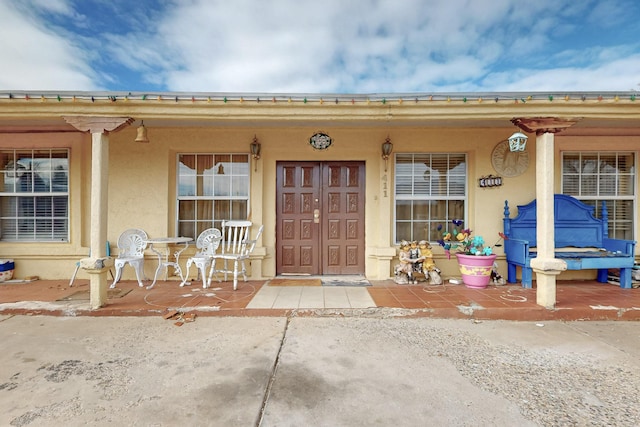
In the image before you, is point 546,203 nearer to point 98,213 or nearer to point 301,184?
point 301,184

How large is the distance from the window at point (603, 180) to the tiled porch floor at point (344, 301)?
1.46 meters

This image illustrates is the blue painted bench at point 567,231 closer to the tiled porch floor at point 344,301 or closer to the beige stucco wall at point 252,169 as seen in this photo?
the beige stucco wall at point 252,169

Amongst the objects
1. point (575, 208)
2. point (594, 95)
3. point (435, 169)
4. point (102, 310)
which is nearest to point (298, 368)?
point (102, 310)

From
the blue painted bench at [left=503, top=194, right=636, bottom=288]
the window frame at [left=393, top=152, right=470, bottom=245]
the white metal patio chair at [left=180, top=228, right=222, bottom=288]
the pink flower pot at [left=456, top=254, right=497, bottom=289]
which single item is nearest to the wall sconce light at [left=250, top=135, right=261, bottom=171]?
the white metal patio chair at [left=180, top=228, right=222, bottom=288]

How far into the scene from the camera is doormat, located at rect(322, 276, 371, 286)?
504 cm

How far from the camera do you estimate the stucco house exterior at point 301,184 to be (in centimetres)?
530

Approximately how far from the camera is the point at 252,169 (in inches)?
213

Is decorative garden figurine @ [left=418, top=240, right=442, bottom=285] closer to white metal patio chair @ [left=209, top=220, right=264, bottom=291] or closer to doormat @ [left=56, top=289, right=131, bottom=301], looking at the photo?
white metal patio chair @ [left=209, top=220, right=264, bottom=291]

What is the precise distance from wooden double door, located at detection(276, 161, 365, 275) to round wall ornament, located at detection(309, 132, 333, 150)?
31cm

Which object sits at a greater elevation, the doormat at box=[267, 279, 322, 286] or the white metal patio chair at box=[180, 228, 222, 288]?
the white metal patio chair at box=[180, 228, 222, 288]

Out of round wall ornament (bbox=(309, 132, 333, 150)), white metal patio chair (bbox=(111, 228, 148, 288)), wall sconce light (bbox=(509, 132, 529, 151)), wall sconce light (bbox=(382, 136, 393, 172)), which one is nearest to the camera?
wall sconce light (bbox=(509, 132, 529, 151))

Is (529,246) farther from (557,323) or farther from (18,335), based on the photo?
(18,335)

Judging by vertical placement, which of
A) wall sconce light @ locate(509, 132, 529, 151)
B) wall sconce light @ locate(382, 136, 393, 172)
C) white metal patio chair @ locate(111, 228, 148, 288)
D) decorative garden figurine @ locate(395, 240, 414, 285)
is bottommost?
decorative garden figurine @ locate(395, 240, 414, 285)

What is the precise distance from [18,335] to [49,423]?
2.02 metres
